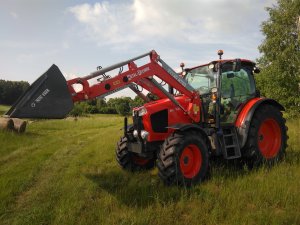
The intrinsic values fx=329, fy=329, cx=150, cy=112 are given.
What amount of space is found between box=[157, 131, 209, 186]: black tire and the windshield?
60.6 inches

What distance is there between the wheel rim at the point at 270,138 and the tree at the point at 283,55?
42.5 feet

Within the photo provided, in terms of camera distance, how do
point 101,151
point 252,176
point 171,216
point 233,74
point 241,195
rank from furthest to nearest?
1. point 101,151
2. point 233,74
3. point 252,176
4. point 241,195
5. point 171,216

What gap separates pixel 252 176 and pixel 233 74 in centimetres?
246

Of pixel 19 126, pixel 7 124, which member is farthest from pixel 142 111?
pixel 19 126

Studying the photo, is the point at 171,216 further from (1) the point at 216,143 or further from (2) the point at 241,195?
(1) the point at 216,143

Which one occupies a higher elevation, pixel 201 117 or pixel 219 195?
pixel 201 117

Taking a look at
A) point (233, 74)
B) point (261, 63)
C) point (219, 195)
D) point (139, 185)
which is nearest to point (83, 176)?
point (139, 185)

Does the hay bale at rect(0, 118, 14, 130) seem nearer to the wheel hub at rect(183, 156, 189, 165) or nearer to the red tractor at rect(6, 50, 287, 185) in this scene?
the red tractor at rect(6, 50, 287, 185)

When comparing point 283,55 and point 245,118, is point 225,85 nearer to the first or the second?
point 245,118

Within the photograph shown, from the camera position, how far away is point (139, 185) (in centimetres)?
628

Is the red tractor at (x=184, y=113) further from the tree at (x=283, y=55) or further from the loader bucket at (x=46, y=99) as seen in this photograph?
the tree at (x=283, y=55)

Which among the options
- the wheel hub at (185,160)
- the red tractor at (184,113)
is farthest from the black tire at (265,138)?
the wheel hub at (185,160)

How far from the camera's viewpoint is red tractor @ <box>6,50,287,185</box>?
5332 millimetres

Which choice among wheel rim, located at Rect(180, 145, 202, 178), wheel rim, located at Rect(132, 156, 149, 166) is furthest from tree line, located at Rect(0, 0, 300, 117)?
wheel rim, located at Rect(180, 145, 202, 178)
